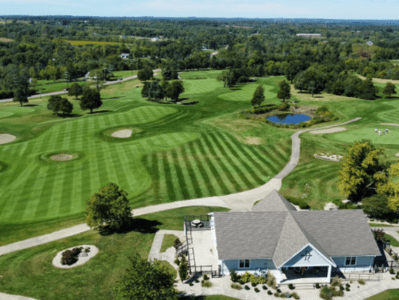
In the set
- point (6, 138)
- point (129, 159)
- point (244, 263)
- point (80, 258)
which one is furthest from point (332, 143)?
point (6, 138)

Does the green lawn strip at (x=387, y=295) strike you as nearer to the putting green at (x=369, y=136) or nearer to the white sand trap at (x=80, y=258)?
the white sand trap at (x=80, y=258)

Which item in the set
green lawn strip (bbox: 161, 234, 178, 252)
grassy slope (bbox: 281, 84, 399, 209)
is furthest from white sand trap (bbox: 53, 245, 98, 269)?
grassy slope (bbox: 281, 84, 399, 209)

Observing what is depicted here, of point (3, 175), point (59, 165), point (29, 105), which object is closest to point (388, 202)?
point (59, 165)

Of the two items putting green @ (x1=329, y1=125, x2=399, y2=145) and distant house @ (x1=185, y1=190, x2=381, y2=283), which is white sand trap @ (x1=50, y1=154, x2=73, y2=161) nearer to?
distant house @ (x1=185, y1=190, x2=381, y2=283)

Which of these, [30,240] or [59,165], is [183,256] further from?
[59,165]

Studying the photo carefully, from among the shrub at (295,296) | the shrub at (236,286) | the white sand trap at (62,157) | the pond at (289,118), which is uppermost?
the white sand trap at (62,157)

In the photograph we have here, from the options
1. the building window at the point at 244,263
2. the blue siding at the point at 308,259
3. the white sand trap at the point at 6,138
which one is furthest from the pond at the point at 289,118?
the white sand trap at the point at 6,138
